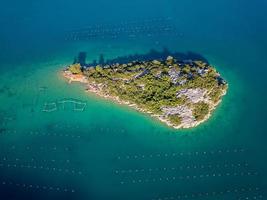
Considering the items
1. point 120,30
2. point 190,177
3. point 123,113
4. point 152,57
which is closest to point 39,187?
point 123,113

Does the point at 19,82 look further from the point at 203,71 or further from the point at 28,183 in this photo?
the point at 203,71

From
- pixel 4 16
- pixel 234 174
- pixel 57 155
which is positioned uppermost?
pixel 4 16

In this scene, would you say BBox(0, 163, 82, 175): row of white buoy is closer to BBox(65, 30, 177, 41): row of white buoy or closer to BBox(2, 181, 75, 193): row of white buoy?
BBox(2, 181, 75, 193): row of white buoy

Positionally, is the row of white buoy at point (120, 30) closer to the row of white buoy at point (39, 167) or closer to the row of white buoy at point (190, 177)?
the row of white buoy at point (39, 167)

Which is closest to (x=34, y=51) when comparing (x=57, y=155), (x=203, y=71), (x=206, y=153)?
(x=57, y=155)

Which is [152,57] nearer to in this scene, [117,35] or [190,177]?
[117,35]

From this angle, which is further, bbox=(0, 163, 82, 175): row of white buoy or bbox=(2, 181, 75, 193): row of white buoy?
bbox=(0, 163, 82, 175): row of white buoy

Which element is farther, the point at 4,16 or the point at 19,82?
the point at 4,16

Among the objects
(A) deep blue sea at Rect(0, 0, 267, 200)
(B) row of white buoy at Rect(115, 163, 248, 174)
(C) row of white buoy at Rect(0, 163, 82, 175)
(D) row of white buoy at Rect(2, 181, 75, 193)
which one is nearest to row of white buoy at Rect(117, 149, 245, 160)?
(A) deep blue sea at Rect(0, 0, 267, 200)
